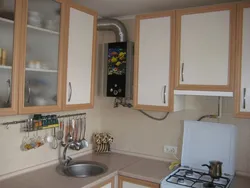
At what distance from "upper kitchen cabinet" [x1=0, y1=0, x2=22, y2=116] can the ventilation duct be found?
1.11 meters

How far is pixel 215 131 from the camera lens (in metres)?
2.34

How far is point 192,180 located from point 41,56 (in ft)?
5.00

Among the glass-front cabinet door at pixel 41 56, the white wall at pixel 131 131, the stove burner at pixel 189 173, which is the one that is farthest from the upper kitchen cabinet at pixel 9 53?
the stove burner at pixel 189 173

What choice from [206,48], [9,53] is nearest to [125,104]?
[206,48]

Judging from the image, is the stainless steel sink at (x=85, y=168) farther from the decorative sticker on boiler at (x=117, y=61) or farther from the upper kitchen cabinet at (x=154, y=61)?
the decorative sticker on boiler at (x=117, y=61)

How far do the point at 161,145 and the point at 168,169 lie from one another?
0.35 m

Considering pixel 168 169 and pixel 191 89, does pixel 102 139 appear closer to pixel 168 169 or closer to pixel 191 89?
pixel 168 169

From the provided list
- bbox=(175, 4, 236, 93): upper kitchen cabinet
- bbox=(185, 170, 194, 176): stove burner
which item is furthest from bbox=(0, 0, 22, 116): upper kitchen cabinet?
bbox=(185, 170, 194, 176): stove burner

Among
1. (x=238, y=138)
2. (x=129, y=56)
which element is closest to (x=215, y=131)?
(x=238, y=138)

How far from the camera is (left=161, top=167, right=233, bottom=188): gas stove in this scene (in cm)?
201

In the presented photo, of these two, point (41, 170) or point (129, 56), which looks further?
point (129, 56)

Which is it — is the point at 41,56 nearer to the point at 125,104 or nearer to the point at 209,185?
the point at 125,104

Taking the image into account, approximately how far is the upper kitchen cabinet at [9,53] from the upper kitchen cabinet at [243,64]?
1.60 metres

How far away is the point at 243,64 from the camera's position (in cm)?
201
